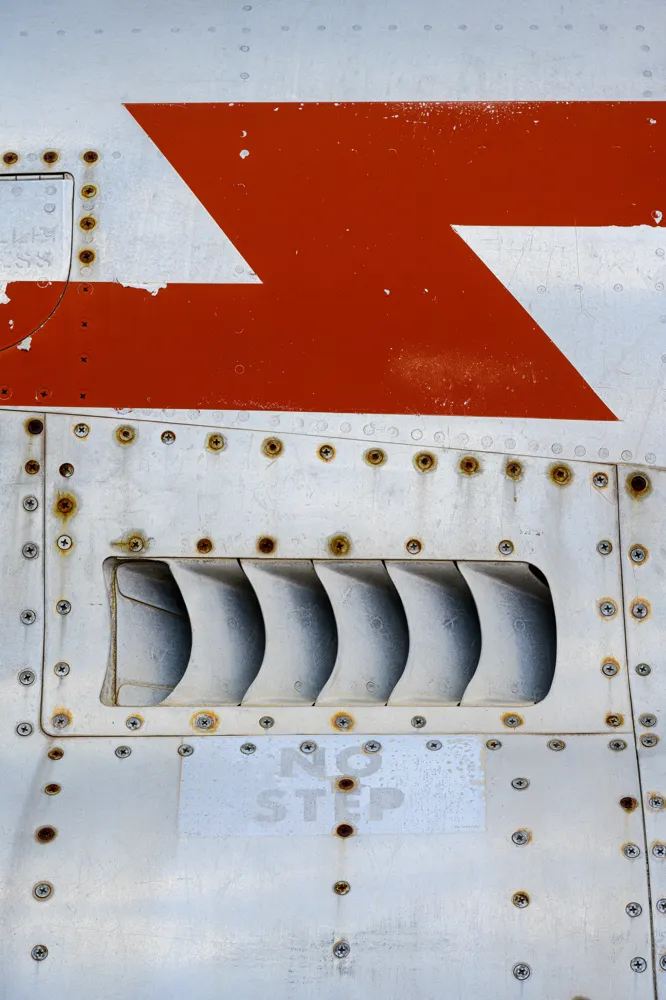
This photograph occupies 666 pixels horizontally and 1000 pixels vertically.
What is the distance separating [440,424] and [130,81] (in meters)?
1.26

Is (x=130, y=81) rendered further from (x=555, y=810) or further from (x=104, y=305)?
(x=555, y=810)

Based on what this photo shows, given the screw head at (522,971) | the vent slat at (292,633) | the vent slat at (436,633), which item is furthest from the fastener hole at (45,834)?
the screw head at (522,971)

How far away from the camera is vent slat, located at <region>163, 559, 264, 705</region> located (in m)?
2.68

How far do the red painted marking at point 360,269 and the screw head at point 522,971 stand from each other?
1.29 metres

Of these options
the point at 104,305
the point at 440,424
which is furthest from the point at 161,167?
the point at 440,424

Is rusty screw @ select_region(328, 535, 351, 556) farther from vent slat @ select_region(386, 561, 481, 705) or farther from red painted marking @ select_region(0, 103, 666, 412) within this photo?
red painted marking @ select_region(0, 103, 666, 412)

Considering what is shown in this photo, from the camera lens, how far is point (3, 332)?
2.77 m

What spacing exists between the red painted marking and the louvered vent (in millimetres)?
423

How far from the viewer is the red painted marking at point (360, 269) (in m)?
2.71

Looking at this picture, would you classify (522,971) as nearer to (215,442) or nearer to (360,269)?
(215,442)

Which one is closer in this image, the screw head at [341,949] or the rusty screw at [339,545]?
the screw head at [341,949]

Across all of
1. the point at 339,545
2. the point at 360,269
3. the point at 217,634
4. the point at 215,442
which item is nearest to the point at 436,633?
the point at 339,545

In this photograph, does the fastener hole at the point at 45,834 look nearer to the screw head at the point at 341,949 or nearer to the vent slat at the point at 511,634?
the screw head at the point at 341,949

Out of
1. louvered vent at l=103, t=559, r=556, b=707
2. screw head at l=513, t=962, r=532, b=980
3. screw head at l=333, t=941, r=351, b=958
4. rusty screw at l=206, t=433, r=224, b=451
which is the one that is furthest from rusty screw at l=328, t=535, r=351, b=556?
screw head at l=513, t=962, r=532, b=980
